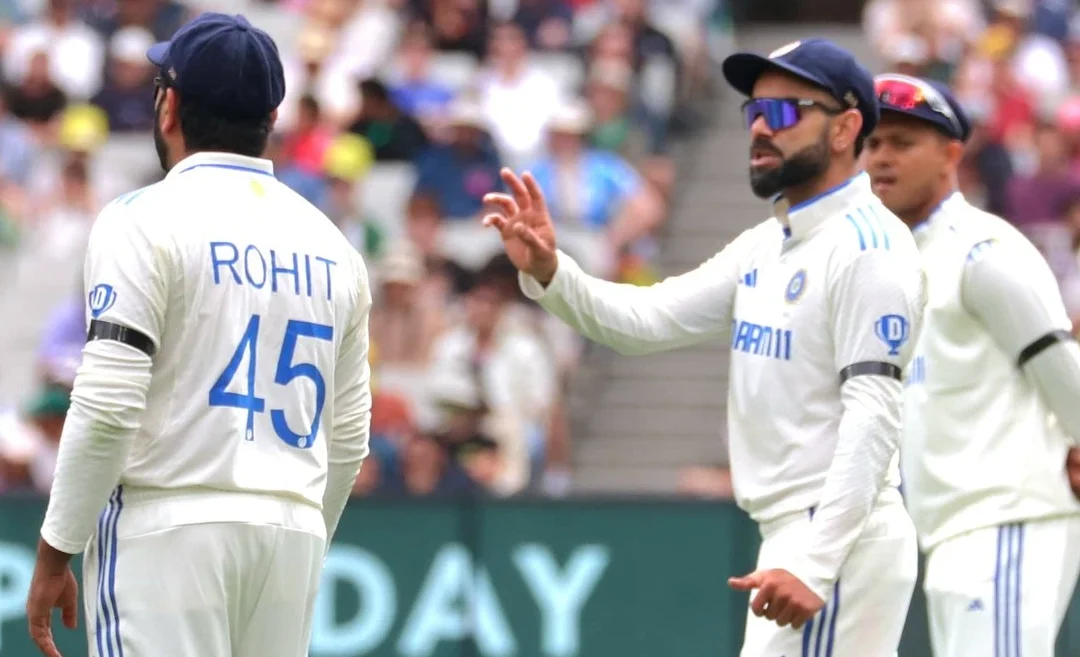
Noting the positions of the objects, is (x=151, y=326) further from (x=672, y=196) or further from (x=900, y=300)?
(x=672, y=196)

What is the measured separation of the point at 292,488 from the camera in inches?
214

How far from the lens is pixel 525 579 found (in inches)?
444

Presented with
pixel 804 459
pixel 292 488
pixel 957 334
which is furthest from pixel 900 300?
pixel 292 488

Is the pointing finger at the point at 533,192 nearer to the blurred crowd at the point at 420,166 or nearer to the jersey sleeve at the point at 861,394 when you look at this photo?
the jersey sleeve at the point at 861,394

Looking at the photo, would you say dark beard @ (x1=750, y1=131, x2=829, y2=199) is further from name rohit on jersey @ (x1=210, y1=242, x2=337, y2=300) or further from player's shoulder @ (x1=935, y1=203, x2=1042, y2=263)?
name rohit on jersey @ (x1=210, y1=242, x2=337, y2=300)

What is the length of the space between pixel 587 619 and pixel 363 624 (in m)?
1.16

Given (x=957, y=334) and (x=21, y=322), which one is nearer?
(x=957, y=334)

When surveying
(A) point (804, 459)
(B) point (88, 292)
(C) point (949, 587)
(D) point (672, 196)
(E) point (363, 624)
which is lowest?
(E) point (363, 624)

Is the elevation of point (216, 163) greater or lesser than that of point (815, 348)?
greater

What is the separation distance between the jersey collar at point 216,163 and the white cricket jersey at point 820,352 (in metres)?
1.12

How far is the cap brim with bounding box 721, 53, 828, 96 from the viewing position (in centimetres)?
614

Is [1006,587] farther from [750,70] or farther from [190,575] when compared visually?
[190,575]

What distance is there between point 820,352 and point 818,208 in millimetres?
432

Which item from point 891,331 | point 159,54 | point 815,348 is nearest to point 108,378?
point 159,54
